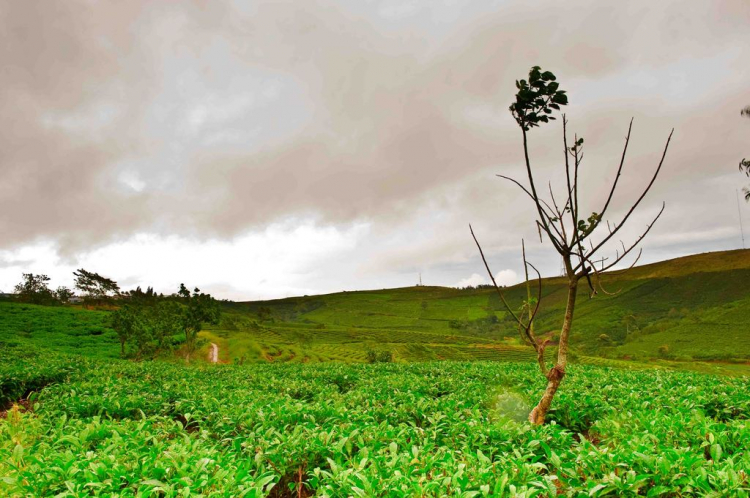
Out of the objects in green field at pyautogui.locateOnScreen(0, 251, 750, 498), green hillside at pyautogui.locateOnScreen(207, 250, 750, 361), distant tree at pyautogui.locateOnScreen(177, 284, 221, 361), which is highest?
distant tree at pyautogui.locateOnScreen(177, 284, 221, 361)

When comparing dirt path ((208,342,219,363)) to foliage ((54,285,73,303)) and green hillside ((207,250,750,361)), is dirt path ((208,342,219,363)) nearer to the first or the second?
green hillside ((207,250,750,361))

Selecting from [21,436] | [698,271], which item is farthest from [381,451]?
[698,271]

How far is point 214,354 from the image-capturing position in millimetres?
56375

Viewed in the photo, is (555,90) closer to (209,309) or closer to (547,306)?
(209,309)

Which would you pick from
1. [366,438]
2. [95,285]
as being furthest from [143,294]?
[366,438]

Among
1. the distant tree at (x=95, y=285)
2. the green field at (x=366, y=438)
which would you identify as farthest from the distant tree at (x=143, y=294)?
the green field at (x=366, y=438)

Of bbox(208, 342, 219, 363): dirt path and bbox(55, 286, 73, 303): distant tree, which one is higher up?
bbox(55, 286, 73, 303): distant tree

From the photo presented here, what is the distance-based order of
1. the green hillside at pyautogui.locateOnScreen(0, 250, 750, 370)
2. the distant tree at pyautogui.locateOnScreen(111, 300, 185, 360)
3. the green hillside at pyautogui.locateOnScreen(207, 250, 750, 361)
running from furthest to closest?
the green hillside at pyautogui.locateOnScreen(207, 250, 750, 361)
the green hillside at pyautogui.locateOnScreen(0, 250, 750, 370)
the distant tree at pyautogui.locateOnScreen(111, 300, 185, 360)

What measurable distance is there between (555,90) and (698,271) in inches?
8156

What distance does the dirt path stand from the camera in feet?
175

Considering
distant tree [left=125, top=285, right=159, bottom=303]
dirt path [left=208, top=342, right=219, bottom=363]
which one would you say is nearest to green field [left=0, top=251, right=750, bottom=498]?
dirt path [left=208, top=342, right=219, bottom=363]

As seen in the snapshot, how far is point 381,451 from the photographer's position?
382cm

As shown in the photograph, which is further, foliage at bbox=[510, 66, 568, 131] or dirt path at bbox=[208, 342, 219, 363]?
dirt path at bbox=[208, 342, 219, 363]

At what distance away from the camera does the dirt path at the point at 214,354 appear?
5347 cm
